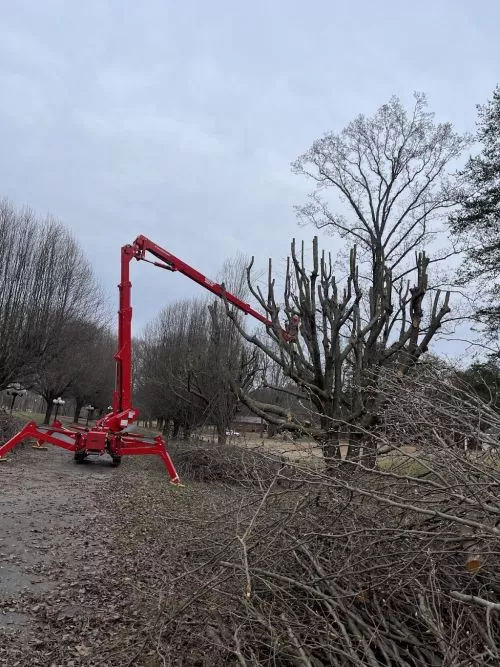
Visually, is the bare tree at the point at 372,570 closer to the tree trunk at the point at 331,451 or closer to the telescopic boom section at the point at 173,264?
the tree trunk at the point at 331,451

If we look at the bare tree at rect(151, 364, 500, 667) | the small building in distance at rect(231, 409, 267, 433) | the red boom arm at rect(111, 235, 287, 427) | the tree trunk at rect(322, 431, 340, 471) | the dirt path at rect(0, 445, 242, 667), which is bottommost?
the dirt path at rect(0, 445, 242, 667)

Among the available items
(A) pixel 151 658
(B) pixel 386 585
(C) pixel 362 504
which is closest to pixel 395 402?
(C) pixel 362 504

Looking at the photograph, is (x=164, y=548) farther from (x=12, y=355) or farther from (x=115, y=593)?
(x=12, y=355)

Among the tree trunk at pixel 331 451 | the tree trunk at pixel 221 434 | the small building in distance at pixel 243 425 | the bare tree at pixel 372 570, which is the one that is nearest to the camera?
the bare tree at pixel 372 570

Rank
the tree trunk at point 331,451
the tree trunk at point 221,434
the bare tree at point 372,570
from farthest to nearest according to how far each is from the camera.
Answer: the tree trunk at point 221,434, the tree trunk at point 331,451, the bare tree at point 372,570

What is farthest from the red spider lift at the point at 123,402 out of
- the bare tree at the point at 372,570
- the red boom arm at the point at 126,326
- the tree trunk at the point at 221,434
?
the bare tree at the point at 372,570

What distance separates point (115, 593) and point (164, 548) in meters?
1.34

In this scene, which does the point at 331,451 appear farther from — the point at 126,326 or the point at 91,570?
the point at 126,326

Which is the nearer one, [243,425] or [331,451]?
[331,451]

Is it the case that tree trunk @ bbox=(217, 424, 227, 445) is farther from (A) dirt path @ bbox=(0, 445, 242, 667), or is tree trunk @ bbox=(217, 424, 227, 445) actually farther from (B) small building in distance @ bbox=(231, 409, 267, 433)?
(A) dirt path @ bbox=(0, 445, 242, 667)

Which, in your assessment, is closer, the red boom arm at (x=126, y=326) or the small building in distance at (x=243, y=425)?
the red boom arm at (x=126, y=326)

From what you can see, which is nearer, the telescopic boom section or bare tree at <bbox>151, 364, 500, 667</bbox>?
bare tree at <bbox>151, 364, 500, 667</bbox>

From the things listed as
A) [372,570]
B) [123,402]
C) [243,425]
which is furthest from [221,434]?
[372,570]

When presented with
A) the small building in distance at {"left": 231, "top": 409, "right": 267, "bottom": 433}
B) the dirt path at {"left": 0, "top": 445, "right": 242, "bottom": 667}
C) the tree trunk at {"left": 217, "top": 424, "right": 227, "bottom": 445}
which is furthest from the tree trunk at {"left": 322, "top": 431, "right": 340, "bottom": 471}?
the tree trunk at {"left": 217, "top": 424, "right": 227, "bottom": 445}
